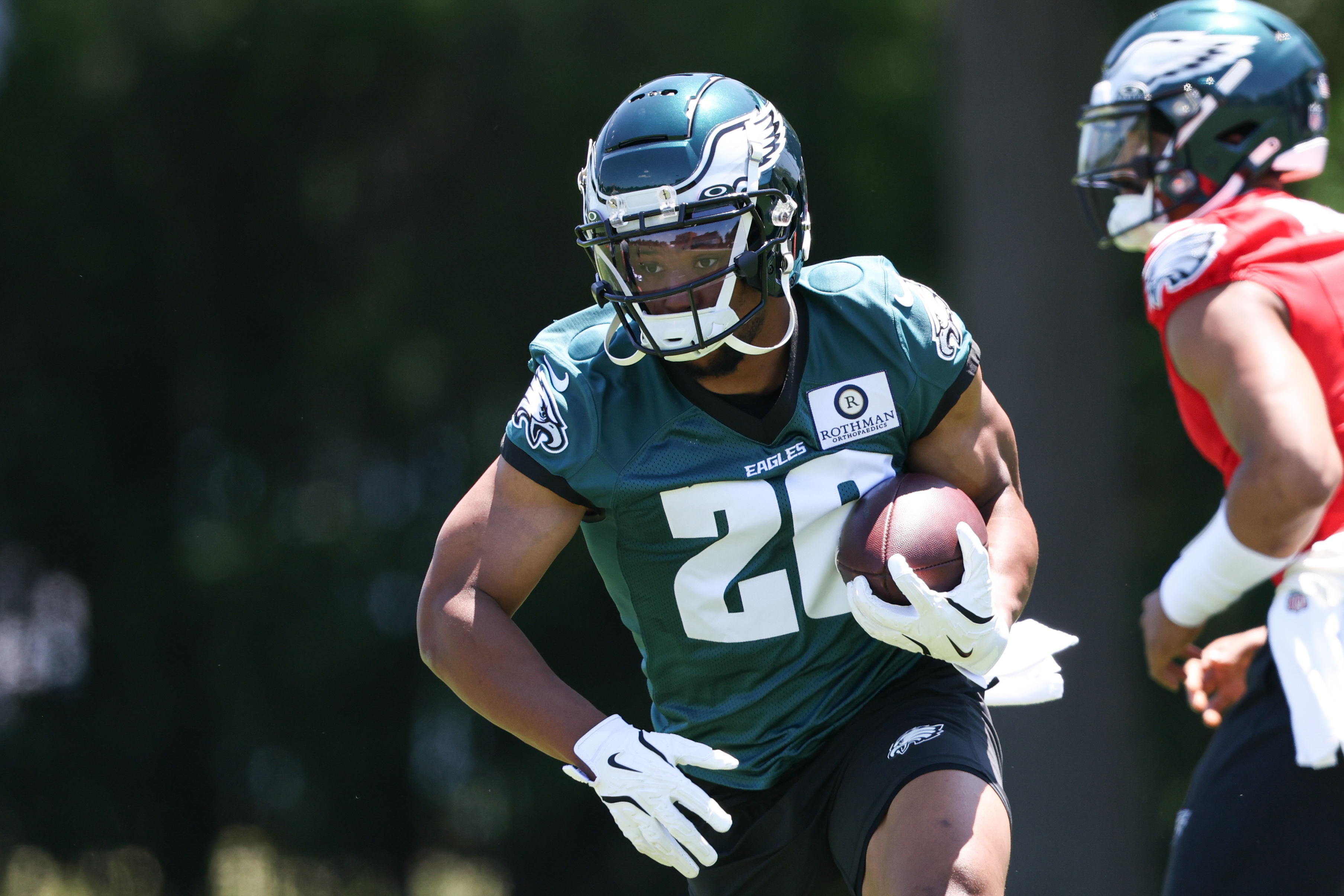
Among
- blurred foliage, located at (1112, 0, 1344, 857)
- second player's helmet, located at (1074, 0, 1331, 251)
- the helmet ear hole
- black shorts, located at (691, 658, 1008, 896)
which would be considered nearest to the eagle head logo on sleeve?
black shorts, located at (691, 658, 1008, 896)

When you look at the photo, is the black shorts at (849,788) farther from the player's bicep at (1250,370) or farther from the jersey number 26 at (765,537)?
the player's bicep at (1250,370)

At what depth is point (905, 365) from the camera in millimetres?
2863

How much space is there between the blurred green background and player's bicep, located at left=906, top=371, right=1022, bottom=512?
393 centimetres

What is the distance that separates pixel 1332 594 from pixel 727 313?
1.20 metres

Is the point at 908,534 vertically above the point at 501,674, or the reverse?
the point at 908,534

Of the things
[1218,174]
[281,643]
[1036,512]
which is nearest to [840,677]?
[1218,174]

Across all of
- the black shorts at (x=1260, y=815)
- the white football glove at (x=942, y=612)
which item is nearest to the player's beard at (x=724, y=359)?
the white football glove at (x=942, y=612)

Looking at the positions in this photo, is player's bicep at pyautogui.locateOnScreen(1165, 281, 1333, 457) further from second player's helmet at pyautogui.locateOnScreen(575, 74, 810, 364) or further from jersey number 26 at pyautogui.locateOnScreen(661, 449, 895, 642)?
second player's helmet at pyautogui.locateOnScreen(575, 74, 810, 364)

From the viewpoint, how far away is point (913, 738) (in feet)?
8.82

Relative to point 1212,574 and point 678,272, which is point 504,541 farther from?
point 1212,574

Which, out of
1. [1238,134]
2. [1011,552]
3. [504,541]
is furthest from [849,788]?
[1238,134]

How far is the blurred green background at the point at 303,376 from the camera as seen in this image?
23.0ft

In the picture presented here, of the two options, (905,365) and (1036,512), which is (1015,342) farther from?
(905,365)

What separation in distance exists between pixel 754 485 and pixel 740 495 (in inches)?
1.3
